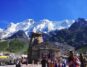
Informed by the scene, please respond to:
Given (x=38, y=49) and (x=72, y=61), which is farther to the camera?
(x=38, y=49)

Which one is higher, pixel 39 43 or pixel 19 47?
pixel 19 47

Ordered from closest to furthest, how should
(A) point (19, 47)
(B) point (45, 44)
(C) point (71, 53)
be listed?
(C) point (71, 53)
(B) point (45, 44)
(A) point (19, 47)

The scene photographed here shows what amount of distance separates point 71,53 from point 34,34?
190 ft

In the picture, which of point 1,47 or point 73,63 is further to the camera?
point 1,47

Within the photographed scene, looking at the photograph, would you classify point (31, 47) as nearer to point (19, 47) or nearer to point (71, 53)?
point (71, 53)

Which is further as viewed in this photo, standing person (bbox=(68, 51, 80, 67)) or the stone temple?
the stone temple

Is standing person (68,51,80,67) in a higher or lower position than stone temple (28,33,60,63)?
lower

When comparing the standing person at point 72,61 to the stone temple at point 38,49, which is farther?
the stone temple at point 38,49

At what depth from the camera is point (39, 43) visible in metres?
75.8

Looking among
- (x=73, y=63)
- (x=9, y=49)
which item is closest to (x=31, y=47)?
(x=73, y=63)

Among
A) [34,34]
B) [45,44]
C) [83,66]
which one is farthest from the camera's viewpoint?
[45,44]

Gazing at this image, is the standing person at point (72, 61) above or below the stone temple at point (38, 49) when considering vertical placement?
below

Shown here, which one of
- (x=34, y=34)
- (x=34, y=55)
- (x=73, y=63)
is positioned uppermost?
(x=34, y=34)

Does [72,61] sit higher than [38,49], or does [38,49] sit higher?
[38,49]
